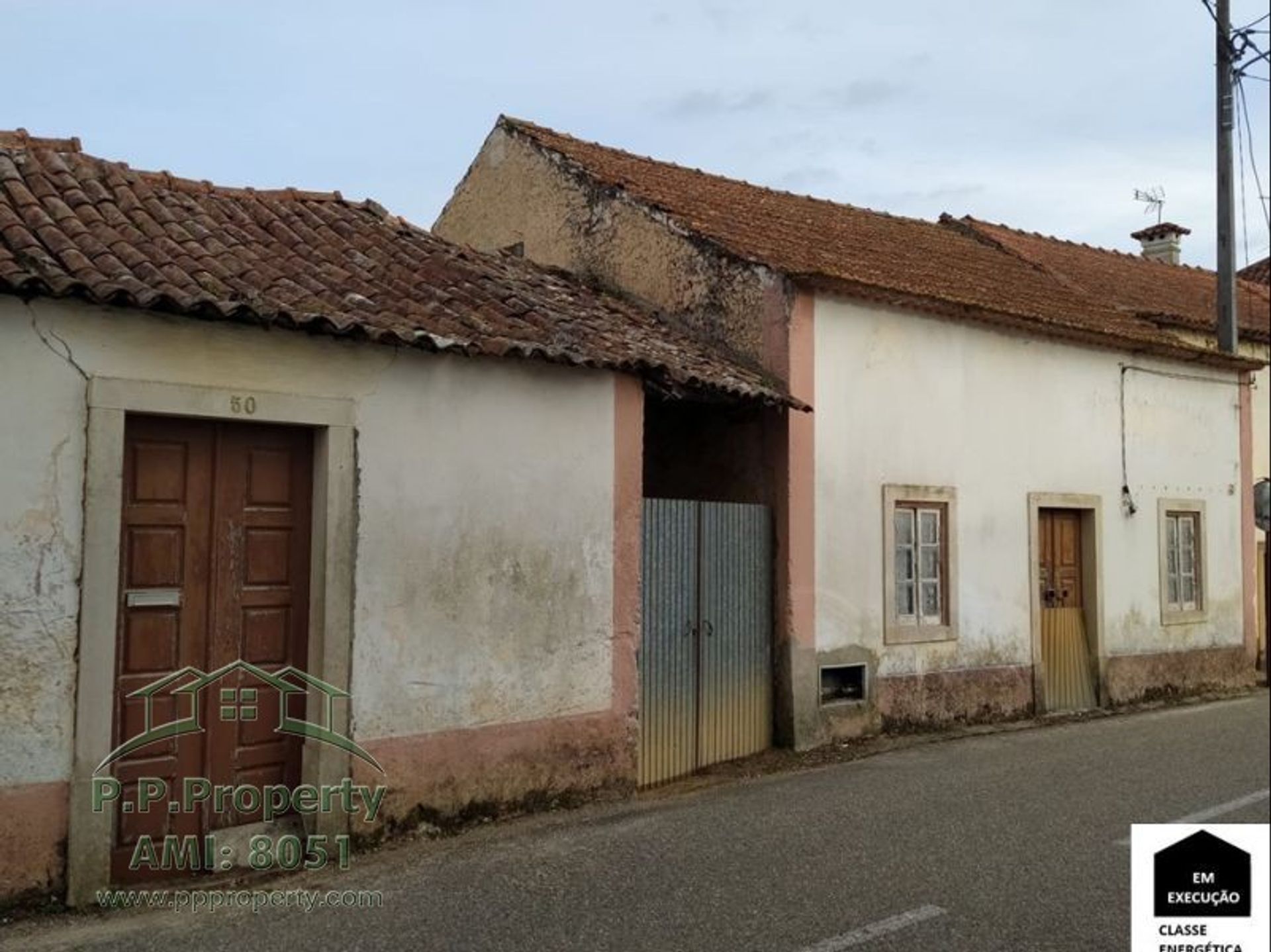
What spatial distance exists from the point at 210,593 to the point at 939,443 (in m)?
6.45

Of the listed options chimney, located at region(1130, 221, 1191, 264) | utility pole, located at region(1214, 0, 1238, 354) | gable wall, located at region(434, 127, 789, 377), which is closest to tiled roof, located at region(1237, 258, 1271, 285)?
chimney, located at region(1130, 221, 1191, 264)

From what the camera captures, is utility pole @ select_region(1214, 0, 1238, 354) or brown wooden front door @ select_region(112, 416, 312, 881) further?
utility pole @ select_region(1214, 0, 1238, 354)

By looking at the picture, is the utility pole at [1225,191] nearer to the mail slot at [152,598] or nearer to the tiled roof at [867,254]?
the tiled roof at [867,254]

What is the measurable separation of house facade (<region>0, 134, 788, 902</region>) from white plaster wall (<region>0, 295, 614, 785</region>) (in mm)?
13

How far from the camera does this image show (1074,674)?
36.1 ft

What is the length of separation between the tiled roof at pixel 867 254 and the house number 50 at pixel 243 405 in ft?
14.7

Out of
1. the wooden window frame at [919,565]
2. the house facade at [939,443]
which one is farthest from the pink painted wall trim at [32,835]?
the wooden window frame at [919,565]

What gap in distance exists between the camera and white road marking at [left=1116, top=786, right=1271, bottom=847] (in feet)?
20.9

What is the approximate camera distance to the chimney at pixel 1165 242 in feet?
59.2

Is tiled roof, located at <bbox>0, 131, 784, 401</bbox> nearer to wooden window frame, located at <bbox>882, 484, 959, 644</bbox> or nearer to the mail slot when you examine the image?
the mail slot

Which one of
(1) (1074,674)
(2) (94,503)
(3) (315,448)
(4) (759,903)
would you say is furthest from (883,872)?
(1) (1074,674)

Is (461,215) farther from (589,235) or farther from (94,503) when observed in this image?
(94,503)

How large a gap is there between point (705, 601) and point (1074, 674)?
16.1ft

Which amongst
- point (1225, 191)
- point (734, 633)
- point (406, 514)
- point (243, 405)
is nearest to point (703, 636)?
point (734, 633)
